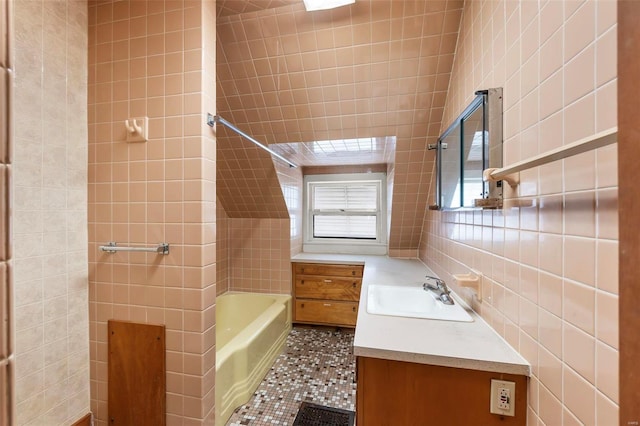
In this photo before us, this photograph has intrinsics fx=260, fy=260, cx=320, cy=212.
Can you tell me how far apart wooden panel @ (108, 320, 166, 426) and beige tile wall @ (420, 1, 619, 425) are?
1.52 meters

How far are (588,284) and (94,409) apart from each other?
2.14 m

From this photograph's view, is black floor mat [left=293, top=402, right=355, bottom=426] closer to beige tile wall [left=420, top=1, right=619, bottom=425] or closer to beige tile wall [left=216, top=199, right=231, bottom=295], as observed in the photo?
beige tile wall [left=420, top=1, right=619, bottom=425]

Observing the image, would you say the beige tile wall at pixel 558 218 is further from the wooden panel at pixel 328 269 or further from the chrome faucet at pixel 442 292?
the wooden panel at pixel 328 269

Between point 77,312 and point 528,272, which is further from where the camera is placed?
point 77,312

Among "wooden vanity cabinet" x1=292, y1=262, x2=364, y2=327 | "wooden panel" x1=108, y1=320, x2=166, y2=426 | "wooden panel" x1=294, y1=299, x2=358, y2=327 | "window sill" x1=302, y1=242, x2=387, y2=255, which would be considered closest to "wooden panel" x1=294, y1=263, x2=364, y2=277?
"wooden vanity cabinet" x1=292, y1=262, x2=364, y2=327

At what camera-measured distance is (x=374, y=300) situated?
1.40 m

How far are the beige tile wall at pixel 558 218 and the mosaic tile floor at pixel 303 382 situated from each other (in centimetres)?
127

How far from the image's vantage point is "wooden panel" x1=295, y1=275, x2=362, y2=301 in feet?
8.86

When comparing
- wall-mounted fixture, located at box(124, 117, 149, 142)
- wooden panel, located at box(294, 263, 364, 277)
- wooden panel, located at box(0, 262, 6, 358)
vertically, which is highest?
wall-mounted fixture, located at box(124, 117, 149, 142)

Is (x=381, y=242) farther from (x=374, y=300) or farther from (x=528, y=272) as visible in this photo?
(x=528, y=272)

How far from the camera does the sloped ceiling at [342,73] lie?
1.46 metres

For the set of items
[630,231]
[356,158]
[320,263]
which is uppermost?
[356,158]

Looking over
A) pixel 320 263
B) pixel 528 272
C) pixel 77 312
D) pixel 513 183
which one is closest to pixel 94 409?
pixel 77 312

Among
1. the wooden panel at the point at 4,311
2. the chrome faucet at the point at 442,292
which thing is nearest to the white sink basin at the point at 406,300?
the chrome faucet at the point at 442,292
